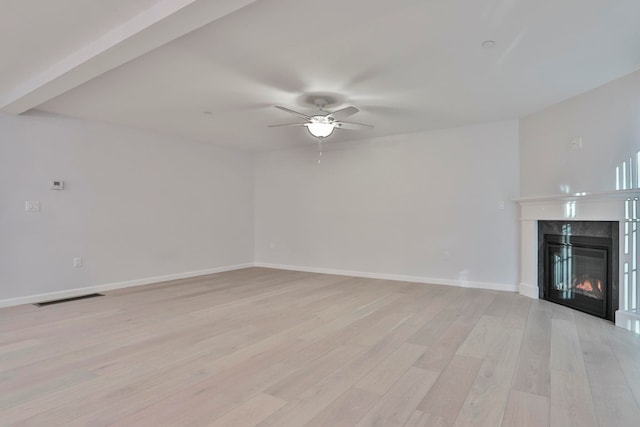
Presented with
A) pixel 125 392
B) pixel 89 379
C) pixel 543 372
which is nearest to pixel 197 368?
pixel 125 392

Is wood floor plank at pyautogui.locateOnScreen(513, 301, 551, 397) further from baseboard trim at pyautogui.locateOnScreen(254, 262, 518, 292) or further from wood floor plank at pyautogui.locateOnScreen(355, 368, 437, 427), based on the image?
baseboard trim at pyautogui.locateOnScreen(254, 262, 518, 292)

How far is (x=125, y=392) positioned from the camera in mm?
2068

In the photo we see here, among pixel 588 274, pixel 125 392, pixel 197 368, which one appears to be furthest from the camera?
pixel 588 274

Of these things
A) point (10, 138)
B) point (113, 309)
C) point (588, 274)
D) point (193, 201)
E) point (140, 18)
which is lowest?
point (113, 309)

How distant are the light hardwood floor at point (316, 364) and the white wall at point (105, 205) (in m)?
0.76

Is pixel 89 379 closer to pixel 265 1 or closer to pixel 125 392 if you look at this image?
pixel 125 392

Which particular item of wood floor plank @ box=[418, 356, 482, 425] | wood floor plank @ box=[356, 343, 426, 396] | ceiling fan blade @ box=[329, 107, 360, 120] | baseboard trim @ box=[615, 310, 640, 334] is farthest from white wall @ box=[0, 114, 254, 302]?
baseboard trim @ box=[615, 310, 640, 334]

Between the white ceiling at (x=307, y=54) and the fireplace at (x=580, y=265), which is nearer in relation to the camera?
the white ceiling at (x=307, y=54)

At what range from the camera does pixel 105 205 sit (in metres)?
5.02

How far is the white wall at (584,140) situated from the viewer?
11.0ft

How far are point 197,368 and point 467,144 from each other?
4573mm

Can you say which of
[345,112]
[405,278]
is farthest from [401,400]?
[405,278]

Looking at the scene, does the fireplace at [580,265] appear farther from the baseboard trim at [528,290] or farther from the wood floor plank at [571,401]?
the wood floor plank at [571,401]

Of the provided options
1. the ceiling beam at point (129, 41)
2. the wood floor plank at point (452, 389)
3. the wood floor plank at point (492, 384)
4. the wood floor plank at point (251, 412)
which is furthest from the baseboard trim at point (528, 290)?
the ceiling beam at point (129, 41)
